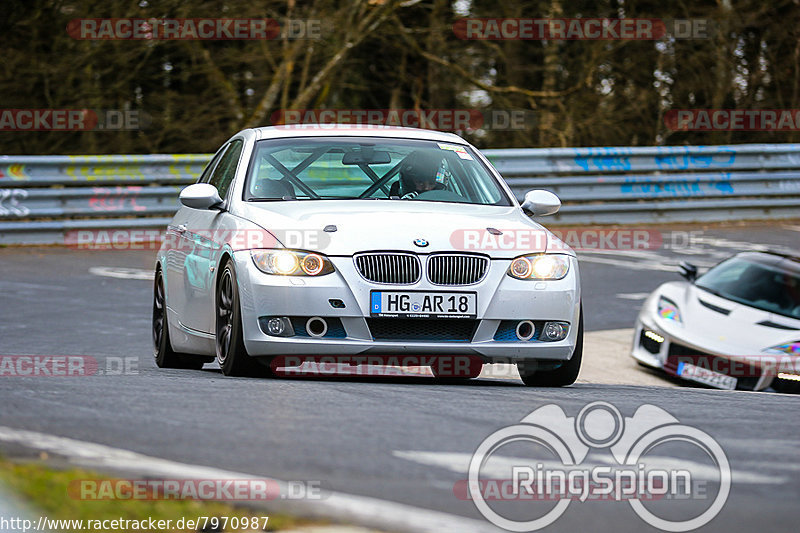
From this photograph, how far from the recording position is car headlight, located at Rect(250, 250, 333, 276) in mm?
7172

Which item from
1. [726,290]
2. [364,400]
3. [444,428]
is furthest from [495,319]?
[726,290]

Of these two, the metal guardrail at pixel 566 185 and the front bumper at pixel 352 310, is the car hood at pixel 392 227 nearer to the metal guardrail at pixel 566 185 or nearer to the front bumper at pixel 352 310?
the front bumper at pixel 352 310

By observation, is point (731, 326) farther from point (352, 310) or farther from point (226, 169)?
point (352, 310)

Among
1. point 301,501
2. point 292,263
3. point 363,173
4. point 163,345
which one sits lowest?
point 163,345

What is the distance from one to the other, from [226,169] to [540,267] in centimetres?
244

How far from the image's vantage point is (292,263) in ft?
23.6

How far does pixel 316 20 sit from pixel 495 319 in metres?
14.1

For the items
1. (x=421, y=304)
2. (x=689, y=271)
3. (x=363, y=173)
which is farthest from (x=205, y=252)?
(x=689, y=271)

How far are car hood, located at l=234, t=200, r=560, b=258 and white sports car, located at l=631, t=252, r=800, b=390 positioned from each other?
13.1 feet

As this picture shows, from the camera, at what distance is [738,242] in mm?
19219

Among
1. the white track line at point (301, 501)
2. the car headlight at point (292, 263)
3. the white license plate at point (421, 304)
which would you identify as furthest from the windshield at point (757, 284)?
the white track line at point (301, 501)

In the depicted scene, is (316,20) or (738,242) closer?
(738,242)

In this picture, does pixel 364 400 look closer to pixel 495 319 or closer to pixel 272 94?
pixel 495 319

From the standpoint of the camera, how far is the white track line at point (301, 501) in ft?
12.6
